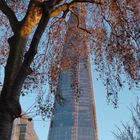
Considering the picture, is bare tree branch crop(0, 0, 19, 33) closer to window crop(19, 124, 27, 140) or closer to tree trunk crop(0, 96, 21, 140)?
tree trunk crop(0, 96, 21, 140)

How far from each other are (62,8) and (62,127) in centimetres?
11812

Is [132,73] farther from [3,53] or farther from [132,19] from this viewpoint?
[3,53]

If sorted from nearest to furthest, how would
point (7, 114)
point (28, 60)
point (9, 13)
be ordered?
point (7, 114) < point (28, 60) < point (9, 13)

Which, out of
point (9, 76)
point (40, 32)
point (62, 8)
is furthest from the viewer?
point (62, 8)

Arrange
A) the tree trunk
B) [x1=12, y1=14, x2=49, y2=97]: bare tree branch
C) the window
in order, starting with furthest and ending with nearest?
the window → [x1=12, y1=14, x2=49, y2=97]: bare tree branch → the tree trunk

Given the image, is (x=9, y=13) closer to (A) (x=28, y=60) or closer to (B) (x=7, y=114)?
(A) (x=28, y=60)

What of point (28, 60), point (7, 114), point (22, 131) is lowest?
point (7, 114)

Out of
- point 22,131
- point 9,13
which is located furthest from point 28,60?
point 22,131

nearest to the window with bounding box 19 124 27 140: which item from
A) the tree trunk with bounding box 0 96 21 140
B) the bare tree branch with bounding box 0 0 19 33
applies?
the bare tree branch with bounding box 0 0 19 33

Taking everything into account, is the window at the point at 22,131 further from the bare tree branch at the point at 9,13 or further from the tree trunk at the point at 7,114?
the tree trunk at the point at 7,114

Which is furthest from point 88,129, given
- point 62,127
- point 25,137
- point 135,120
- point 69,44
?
point 69,44

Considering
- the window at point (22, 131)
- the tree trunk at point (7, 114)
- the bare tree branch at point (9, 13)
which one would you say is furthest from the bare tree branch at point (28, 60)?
the window at point (22, 131)

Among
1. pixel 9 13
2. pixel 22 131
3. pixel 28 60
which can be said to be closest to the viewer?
pixel 28 60

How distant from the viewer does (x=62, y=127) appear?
12750 cm
